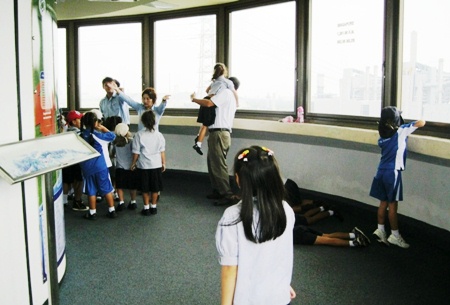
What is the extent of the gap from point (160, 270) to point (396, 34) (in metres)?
2.83

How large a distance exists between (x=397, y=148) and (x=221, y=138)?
7.03 feet

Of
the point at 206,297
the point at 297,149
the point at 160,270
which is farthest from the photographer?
the point at 297,149

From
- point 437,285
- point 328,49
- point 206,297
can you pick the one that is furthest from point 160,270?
point 328,49

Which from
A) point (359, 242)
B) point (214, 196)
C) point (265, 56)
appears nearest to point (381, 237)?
point (359, 242)

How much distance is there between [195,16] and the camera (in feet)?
21.5

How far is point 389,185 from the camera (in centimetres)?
380

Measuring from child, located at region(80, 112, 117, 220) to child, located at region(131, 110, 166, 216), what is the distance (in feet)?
1.01

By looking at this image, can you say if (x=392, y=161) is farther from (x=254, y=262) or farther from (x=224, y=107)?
(x=254, y=262)

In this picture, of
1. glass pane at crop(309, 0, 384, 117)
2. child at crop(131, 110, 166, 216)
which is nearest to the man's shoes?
child at crop(131, 110, 166, 216)

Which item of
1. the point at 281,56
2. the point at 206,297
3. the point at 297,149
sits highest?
the point at 281,56

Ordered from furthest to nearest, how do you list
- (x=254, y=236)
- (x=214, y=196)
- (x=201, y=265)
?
(x=214, y=196), (x=201, y=265), (x=254, y=236)

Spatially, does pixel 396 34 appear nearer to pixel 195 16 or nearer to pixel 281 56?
pixel 281 56

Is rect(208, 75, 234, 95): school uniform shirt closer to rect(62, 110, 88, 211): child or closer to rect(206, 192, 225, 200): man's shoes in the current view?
rect(206, 192, 225, 200): man's shoes

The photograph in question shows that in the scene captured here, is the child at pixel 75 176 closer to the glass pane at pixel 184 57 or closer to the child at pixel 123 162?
the child at pixel 123 162
